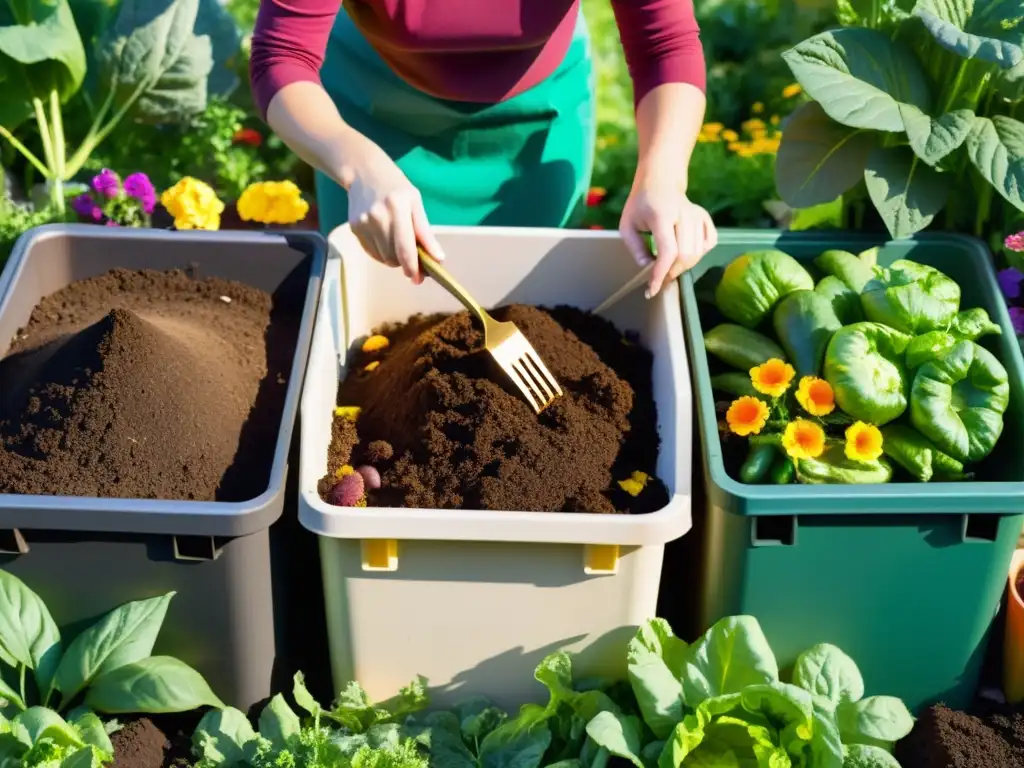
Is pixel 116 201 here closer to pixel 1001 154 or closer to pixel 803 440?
pixel 803 440

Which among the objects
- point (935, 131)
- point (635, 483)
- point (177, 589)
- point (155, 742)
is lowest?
point (155, 742)

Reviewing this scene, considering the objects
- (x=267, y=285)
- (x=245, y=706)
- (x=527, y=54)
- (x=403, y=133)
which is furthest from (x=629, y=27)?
(x=245, y=706)

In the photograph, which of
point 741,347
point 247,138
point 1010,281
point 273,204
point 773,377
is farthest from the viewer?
point 247,138

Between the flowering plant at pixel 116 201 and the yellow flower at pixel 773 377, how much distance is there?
1.50 metres

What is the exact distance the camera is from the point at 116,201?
100 inches

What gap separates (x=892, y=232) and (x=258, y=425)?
1166 mm

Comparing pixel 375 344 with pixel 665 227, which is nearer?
A: pixel 665 227

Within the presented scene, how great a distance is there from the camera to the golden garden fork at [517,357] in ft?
5.75

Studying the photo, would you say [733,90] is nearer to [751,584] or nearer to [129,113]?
[129,113]

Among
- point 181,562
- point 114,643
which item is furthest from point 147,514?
point 114,643

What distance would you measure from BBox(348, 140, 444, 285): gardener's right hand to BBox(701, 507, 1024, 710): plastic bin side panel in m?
0.58

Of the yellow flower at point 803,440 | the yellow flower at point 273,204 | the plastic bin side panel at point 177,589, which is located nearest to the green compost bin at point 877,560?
the yellow flower at point 803,440

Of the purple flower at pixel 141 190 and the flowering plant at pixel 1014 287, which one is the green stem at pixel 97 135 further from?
the flowering plant at pixel 1014 287

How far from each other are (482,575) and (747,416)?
48cm
